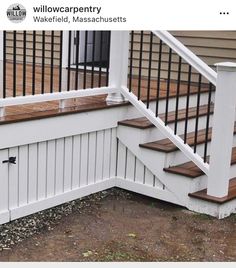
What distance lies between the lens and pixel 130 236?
498 centimetres

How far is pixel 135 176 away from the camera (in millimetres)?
5977

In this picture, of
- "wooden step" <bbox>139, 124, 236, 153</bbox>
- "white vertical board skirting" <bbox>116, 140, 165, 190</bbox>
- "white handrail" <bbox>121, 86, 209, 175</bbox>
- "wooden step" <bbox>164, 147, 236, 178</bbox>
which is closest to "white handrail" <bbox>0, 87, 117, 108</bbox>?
"white handrail" <bbox>121, 86, 209, 175</bbox>

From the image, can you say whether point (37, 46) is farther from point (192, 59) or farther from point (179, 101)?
point (192, 59)

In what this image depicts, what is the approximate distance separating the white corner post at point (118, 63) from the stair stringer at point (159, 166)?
32 centimetres

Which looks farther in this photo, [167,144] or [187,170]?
[167,144]

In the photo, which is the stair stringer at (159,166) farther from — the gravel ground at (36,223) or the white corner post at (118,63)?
the gravel ground at (36,223)

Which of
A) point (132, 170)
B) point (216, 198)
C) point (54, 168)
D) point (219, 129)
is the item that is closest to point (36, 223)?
point (54, 168)

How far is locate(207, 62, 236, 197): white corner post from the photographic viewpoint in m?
5.26

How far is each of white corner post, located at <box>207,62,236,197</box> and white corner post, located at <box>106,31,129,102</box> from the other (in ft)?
3.49

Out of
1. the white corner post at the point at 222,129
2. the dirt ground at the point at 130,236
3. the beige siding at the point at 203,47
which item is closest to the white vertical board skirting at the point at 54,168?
the dirt ground at the point at 130,236

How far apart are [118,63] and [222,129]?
1264mm
